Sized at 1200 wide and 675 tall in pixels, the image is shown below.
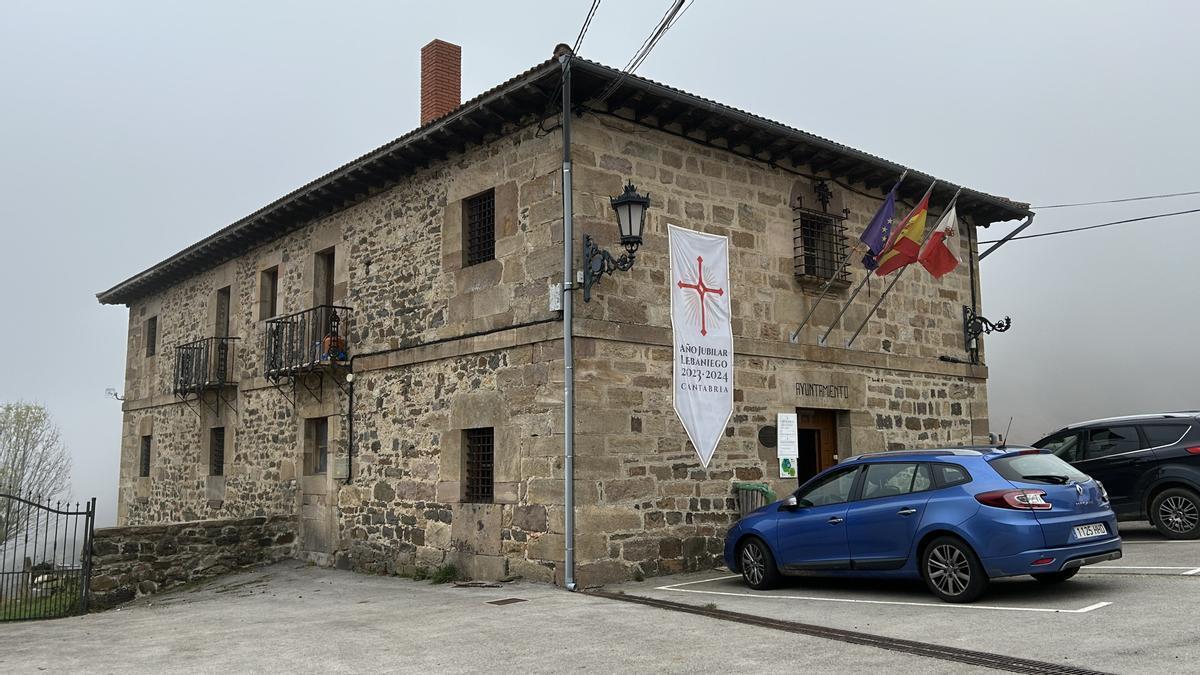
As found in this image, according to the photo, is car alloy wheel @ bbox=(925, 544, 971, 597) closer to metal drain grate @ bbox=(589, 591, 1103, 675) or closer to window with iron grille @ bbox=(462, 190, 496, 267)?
metal drain grate @ bbox=(589, 591, 1103, 675)

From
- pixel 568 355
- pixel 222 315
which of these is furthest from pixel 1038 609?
pixel 222 315

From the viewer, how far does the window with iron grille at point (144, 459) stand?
2183 centimetres

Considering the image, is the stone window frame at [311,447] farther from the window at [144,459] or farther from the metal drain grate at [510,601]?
the window at [144,459]

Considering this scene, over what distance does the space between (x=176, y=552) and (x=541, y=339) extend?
7361mm

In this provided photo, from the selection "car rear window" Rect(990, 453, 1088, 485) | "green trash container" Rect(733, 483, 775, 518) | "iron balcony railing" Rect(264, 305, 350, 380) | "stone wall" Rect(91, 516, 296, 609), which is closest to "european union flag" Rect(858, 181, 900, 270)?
"green trash container" Rect(733, 483, 775, 518)

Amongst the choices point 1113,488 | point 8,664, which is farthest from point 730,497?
point 8,664

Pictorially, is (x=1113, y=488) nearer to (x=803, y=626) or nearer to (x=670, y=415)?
(x=670, y=415)

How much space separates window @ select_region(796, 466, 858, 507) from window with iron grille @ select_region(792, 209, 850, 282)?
4.99 metres

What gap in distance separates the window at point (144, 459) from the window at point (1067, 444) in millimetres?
18973

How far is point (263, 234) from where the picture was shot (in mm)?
17578

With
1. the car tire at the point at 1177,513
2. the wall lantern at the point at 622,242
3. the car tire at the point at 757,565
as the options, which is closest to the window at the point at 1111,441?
the car tire at the point at 1177,513

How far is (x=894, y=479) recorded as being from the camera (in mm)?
8750

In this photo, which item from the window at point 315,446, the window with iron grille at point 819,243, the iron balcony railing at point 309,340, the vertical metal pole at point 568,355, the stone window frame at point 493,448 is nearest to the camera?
the vertical metal pole at point 568,355

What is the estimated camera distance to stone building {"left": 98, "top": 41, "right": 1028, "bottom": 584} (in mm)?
11125
